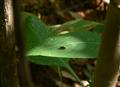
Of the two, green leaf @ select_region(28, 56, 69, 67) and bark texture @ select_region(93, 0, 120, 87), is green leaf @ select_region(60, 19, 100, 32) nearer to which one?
green leaf @ select_region(28, 56, 69, 67)

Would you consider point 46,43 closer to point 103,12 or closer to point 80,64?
point 80,64

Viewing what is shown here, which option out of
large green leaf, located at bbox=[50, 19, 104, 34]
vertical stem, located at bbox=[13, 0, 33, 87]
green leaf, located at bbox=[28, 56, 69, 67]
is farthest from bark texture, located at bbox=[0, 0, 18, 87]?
large green leaf, located at bbox=[50, 19, 104, 34]

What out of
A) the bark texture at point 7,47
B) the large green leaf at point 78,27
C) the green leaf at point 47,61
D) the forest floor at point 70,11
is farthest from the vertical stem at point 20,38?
the forest floor at point 70,11

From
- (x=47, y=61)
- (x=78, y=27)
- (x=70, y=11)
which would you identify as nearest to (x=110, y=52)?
(x=47, y=61)

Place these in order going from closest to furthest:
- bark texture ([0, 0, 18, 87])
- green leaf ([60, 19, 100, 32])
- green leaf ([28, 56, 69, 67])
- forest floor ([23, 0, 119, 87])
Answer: bark texture ([0, 0, 18, 87]) < green leaf ([28, 56, 69, 67]) < green leaf ([60, 19, 100, 32]) < forest floor ([23, 0, 119, 87])

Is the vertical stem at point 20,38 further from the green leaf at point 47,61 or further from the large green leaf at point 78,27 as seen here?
the large green leaf at point 78,27
